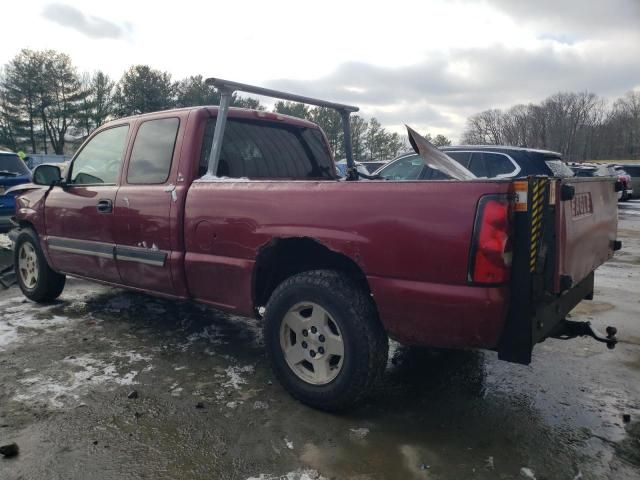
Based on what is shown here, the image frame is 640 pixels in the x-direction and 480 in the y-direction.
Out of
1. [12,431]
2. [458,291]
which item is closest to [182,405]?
[12,431]

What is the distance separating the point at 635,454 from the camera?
8.28 ft

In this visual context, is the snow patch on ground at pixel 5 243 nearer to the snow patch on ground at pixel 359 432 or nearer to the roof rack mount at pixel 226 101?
the roof rack mount at pixel 226 101

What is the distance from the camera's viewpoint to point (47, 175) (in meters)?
4.85

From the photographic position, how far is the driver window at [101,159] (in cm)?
434

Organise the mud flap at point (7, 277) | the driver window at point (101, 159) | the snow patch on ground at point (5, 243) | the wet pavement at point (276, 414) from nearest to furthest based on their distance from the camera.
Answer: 1. the wet pavement at point (276, 414)
2. the driver window at point (101, 159)
3. the mud flap at point (7, 277)
4. the snow patch on ground at point (5, 243)

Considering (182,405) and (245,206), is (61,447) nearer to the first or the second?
(182,405)

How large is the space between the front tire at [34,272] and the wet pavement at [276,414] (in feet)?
2.54

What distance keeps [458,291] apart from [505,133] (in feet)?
325

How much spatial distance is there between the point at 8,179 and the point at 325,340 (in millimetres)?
7775

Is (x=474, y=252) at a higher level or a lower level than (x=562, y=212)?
lower

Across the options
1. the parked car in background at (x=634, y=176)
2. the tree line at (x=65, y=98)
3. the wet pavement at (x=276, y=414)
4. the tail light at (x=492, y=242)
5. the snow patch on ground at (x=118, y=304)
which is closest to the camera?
the tail light at (x=492, y=242)

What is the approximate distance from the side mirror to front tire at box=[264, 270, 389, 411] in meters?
3.04

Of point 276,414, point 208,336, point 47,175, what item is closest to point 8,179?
point 47,175

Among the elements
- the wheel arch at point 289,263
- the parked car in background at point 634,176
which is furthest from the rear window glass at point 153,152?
the parked car in background at point 634,176
